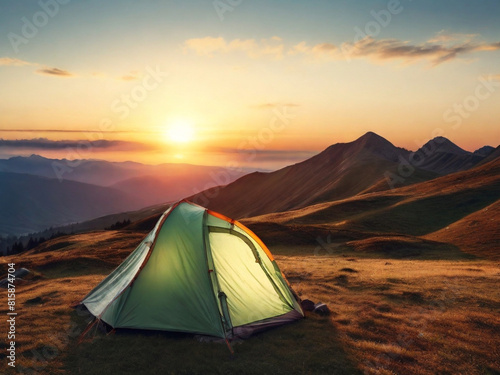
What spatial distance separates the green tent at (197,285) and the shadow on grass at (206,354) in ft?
1.62

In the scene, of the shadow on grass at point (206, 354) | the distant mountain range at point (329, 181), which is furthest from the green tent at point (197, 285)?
the distant mountain range at point (329, 181)

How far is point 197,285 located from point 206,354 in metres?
2.69

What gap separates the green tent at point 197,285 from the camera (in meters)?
13.2

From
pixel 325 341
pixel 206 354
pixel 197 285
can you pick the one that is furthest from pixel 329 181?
pixel 206 354

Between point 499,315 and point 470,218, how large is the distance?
4729 cm

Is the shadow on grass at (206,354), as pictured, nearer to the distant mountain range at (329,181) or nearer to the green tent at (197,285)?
the green tent at (197,285)

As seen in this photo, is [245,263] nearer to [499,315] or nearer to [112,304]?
[112,304]

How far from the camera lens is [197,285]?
44.7 ft

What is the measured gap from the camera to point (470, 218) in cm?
5609

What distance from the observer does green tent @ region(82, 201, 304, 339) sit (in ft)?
43.3

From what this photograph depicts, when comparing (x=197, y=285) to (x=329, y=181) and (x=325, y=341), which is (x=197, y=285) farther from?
(x=329, y=181)

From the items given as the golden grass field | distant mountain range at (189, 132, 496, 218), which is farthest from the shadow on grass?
distant mountain range at (189, 132, 496, 218)

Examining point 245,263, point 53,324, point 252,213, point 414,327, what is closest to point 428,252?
point 414,327

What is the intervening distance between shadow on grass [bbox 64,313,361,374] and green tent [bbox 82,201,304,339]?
1.62 ft
